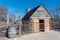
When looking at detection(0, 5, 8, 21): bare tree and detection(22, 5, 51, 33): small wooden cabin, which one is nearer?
detection(22, 5, 51, 33): small wooden cabin

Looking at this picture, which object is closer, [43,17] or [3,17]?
[43,17]

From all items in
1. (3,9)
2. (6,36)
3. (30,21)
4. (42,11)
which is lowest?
(6,36)

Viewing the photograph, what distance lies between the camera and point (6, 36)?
626 inches

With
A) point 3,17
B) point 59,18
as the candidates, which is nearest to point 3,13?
point 3,17

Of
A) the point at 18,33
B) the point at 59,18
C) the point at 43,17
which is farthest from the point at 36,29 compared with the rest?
the point at 59,18

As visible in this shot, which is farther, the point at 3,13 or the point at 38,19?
the point at 3,13

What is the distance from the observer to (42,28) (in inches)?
936

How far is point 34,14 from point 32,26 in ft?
7.07

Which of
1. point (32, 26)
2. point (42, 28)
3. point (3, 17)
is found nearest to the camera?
point (32, 26)

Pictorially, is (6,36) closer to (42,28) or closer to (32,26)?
(32,26)

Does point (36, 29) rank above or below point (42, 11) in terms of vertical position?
below

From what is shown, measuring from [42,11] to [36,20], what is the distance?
1.90 m

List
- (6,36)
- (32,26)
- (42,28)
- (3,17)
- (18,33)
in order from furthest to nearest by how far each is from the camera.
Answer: (3,17), (42,28), (32,26), (18,33), (6,36)

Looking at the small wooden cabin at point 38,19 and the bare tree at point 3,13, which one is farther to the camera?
the bare tree at point 3,13
